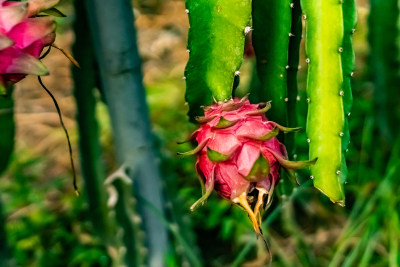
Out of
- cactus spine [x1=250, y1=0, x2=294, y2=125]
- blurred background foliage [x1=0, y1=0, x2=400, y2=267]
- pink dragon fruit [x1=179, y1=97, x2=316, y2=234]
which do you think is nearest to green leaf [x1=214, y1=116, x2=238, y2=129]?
pink dragon fruit [x1=179, y1=97, x2=316, y2=234]

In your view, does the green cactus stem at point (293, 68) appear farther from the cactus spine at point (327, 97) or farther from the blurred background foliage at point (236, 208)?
the blurred background foliage at point (236, 208)

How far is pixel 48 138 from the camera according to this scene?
1962 millimetres

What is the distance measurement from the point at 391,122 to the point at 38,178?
0.88 meters

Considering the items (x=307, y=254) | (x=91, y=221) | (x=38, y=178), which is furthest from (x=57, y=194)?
(x=307, y=254)

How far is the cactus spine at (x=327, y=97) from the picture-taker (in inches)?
34.2

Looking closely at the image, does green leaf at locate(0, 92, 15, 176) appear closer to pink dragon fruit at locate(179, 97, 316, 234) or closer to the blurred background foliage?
the blurred background foliage

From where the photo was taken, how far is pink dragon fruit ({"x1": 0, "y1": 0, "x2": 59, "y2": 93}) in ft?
2.39

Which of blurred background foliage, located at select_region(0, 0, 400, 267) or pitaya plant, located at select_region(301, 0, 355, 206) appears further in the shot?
blurred background foliage, located at select_region(0, 0, 400, 267)

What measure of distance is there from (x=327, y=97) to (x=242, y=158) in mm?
167

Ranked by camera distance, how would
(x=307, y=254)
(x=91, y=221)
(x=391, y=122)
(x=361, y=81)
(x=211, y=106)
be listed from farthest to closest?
(x=361, y=81), (x=391, y=122), (x=307, y=254), (x=91, y=221), (x=211, y=106)

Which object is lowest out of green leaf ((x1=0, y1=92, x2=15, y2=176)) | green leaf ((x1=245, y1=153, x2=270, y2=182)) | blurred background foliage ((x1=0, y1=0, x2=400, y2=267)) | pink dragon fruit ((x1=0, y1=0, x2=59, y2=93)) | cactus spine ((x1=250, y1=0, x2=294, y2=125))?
blurred background foliage ((x1=0, y1=0, x2=400, y2=267))

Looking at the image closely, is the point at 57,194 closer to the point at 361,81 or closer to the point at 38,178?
the point at 38,178

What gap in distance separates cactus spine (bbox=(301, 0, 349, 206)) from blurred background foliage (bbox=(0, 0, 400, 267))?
36 cm

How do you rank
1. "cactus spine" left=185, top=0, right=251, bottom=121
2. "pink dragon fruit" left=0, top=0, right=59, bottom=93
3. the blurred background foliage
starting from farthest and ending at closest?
the blurred background foliage < "cactus spine" left=185, top=0, right=251, bottom=121 < "pink dragon fruit" left=0, top=0, right=59, bottom=93
